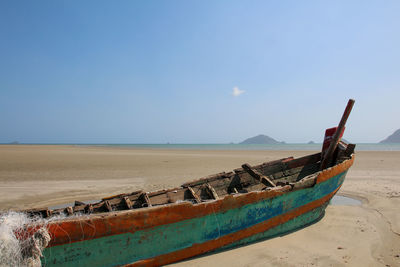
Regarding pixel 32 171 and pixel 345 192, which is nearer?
pixel 345 192

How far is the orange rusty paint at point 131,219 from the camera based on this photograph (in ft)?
9.06

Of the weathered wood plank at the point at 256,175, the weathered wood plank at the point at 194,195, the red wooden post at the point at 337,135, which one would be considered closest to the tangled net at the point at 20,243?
the weathered wood plank at the point at 194,195

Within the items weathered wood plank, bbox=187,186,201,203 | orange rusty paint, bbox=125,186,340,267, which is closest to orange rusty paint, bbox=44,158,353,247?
orange rusty paint, bbox=125,186,340,267

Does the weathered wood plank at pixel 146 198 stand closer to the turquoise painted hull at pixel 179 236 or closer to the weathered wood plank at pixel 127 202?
the weathered wood plank at pixel 127 202

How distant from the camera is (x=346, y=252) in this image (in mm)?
3936

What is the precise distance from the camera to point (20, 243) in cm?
258

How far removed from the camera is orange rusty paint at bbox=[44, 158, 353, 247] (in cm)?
276

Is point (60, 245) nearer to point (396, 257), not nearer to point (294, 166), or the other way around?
point (396, 257)

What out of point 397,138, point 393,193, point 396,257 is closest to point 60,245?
point 396,257

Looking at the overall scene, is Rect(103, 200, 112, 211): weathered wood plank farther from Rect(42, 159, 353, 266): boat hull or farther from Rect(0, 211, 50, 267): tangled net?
Rect(0, 211, 50, 267): tangled net

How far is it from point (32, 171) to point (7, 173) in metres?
1.06

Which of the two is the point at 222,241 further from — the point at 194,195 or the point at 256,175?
the point at 256,175

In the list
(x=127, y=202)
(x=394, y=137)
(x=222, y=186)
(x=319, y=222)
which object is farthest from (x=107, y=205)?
(x=394, y=137)

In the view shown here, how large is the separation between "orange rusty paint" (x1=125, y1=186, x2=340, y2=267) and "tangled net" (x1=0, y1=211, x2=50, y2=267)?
1077 mm
